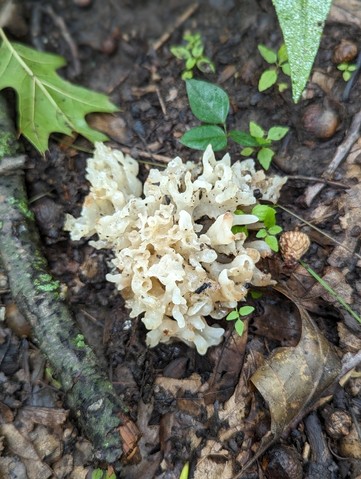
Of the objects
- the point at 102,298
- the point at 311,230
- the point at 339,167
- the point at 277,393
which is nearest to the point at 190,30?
the point at 339,167

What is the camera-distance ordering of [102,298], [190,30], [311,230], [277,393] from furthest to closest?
[190,30]
[102,298]
[311,230]
[277,393]

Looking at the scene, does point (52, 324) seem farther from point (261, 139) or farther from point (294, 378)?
point (261, 139)

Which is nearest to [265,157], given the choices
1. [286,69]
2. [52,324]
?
[286,69]

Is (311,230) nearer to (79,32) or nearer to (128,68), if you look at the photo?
(128,68)

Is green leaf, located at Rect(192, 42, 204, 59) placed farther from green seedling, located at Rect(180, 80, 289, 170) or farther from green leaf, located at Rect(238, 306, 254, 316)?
green leaf, located at Rect(238, 306, 254, 316)

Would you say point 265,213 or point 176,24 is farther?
point 176,24

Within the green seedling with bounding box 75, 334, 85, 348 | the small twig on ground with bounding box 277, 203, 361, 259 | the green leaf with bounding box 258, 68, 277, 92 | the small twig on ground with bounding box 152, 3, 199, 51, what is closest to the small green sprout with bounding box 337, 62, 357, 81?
the green leaf with bounding box 258, 68, 277, 92
